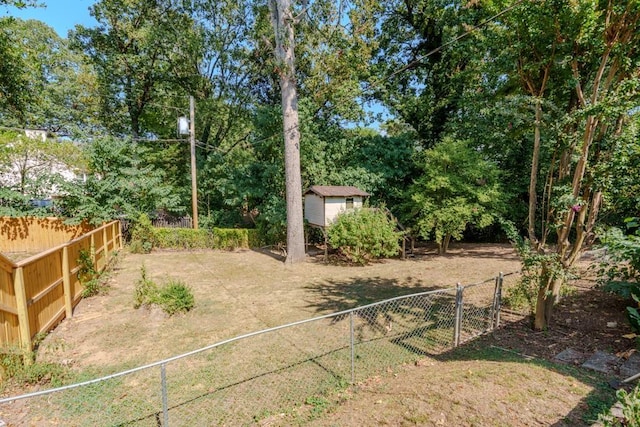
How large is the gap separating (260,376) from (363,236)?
7291 millimetres

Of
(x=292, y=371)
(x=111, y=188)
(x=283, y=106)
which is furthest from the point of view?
(x=111, y=188)

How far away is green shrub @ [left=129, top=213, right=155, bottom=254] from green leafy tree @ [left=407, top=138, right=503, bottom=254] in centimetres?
1148

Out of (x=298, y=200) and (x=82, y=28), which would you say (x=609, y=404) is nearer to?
(x=298, y=200)

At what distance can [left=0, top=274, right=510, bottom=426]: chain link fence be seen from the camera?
348cm

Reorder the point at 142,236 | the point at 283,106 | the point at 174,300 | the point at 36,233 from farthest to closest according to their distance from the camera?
1. the point at 142,236
2. the point at 36,233
3. the point at 283,106
4. the point at 174,300

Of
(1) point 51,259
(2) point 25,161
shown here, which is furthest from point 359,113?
(2) point 25,161

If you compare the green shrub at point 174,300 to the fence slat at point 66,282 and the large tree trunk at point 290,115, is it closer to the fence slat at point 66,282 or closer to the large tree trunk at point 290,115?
the fence slat at point 66,282

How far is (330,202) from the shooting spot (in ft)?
39.8

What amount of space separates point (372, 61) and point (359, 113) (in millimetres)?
3783

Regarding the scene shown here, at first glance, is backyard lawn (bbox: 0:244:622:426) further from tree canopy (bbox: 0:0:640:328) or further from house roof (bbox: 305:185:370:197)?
tree canopy (bbox: 0:0:640:328)

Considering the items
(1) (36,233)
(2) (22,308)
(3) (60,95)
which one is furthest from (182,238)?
(3) (60,95)

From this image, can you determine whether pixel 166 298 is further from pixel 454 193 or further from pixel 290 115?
pixel 454 193

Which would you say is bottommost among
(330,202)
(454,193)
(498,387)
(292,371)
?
(292,371)

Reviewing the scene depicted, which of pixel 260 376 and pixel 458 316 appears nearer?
pixel 260 376
